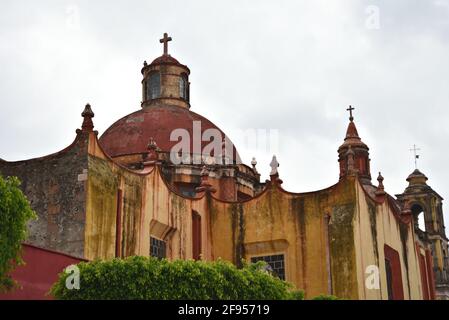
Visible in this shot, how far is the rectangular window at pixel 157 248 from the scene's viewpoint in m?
22.0

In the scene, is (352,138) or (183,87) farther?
(352,138)

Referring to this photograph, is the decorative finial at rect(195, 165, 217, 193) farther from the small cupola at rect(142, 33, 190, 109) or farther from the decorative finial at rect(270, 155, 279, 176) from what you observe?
the small cupola at rect(142, 33, 190, 109)

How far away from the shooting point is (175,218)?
898 inches

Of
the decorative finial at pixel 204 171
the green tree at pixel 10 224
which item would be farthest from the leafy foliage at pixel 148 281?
the decorative finial at pixel 204 171

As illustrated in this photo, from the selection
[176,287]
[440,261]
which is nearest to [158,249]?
[176,287]

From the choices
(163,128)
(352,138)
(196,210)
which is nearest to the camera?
(196,210)

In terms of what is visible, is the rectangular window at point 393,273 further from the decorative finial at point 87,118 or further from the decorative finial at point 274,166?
the decorative finial at point 87,118

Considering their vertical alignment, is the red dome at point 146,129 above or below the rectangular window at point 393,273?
above

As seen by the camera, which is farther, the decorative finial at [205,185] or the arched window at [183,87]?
the arched window at [183,87]

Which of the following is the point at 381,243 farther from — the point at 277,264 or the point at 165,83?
the point at 165,83

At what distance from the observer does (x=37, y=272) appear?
16547mm

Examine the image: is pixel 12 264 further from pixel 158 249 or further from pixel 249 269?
pixel 158 249

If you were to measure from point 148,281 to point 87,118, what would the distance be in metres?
6.18

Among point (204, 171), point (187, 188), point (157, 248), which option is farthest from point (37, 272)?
point (187, 188)
